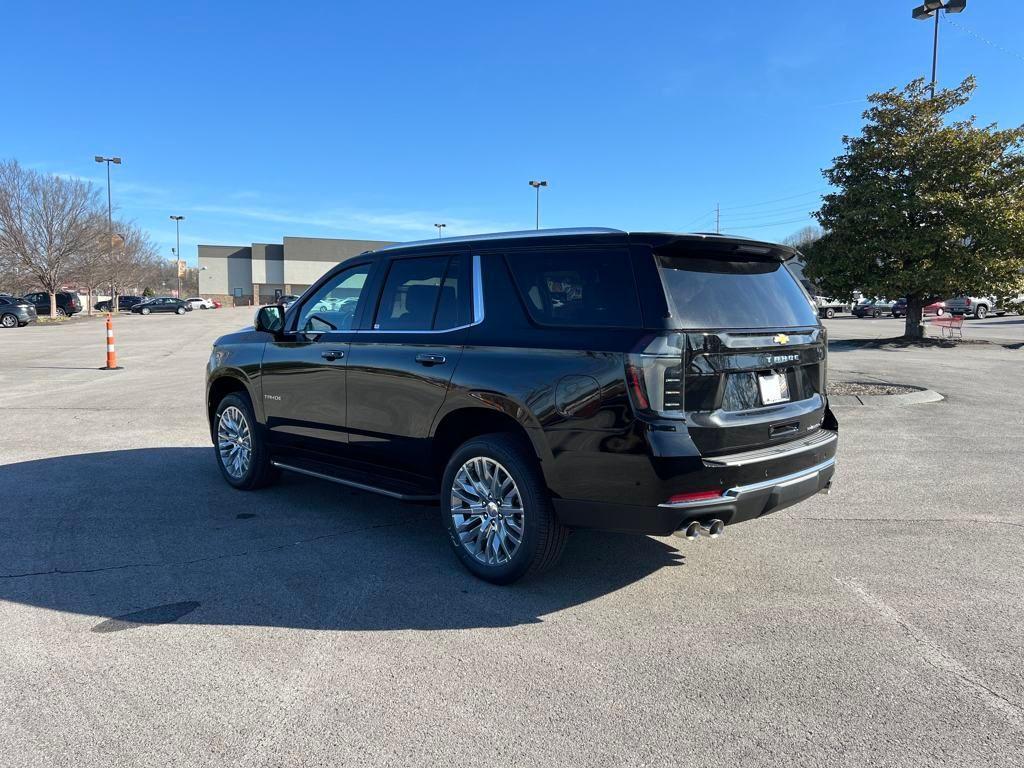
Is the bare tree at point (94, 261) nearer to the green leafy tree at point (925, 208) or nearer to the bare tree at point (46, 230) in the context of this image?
the bare tree at point (46, 230)

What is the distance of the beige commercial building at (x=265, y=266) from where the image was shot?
95.4m

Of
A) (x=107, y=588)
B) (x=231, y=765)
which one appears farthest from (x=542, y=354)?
(x=107, y=588)

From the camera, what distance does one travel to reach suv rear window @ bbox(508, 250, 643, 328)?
3812mm

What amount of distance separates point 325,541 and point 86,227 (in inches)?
1854

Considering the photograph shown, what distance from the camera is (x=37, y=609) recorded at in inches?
154

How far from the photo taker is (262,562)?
4.61m

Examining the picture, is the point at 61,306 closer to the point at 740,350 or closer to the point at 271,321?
the point at 271,321

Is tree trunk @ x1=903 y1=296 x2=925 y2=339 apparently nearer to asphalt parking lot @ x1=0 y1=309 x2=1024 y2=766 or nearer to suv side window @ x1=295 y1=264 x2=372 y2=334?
asphalt parking lot @ x1=0 y1=309 x2=1024 y2=766

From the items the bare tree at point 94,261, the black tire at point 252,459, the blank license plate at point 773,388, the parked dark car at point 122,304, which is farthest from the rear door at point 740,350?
the parked dark car at point 122,304

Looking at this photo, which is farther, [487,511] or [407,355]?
[407,355]

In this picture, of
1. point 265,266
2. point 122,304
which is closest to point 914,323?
point 122,304

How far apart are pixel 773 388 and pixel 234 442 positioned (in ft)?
14.7

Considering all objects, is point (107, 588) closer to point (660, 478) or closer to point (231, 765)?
point (231, 765)

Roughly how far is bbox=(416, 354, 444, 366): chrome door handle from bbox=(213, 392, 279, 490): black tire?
2148 mm
